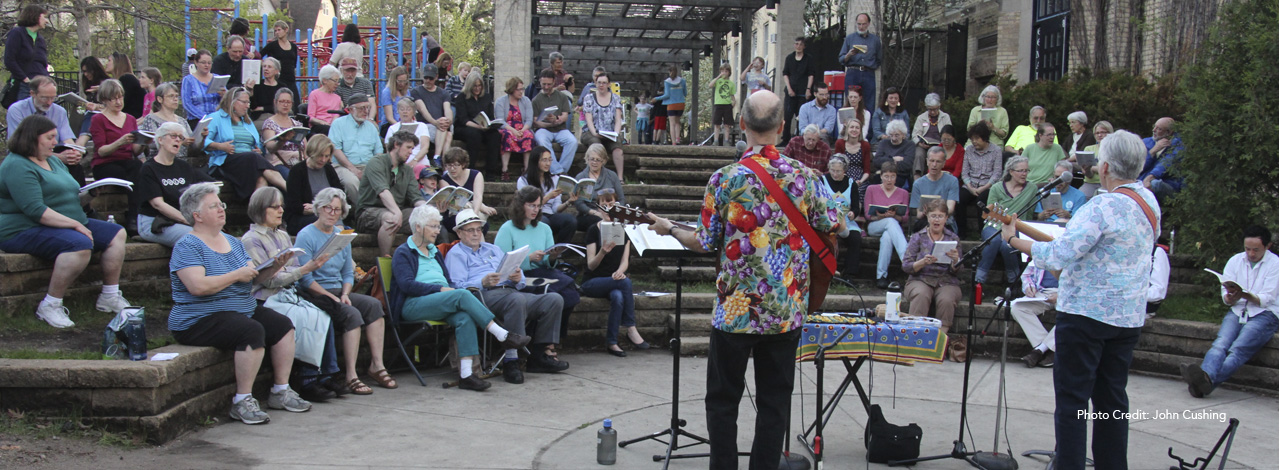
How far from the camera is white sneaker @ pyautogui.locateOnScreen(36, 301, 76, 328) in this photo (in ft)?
19.9

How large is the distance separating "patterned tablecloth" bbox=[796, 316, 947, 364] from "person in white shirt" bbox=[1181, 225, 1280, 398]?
291 cm

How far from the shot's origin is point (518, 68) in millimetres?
14766

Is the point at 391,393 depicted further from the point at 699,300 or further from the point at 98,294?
the point at 699,300

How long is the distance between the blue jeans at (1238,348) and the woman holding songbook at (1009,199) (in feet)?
7.10

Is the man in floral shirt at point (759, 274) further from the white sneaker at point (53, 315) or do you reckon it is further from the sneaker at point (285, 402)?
the white sneaker at point (53, 315)

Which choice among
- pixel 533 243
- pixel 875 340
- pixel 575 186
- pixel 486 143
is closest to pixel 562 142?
pixel 486 143

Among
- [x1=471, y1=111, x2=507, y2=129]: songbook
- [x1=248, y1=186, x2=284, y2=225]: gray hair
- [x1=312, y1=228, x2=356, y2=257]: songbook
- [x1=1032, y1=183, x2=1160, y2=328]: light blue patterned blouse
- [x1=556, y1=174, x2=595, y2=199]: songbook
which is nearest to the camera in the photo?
[x1=1032, y1=183, x2=1160, y2=328]: light blue patterned blouse

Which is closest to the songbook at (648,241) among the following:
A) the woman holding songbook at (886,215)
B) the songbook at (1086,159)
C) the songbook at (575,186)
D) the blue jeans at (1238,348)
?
the songbook at (575,186)

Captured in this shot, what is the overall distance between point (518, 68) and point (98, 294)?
28.9ft

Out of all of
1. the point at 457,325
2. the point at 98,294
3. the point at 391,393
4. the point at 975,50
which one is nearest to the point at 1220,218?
the point at 457,325

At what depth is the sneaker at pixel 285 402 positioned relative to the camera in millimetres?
5629

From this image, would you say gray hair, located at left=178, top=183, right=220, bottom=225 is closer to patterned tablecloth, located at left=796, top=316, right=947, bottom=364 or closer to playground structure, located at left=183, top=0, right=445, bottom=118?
patterned tablecloth, located at left=796, top=316, right=947, bottom=364

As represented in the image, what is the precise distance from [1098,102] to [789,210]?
1024 cm

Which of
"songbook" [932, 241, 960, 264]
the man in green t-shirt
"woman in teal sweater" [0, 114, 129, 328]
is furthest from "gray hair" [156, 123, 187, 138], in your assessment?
the man in green t-shirt
